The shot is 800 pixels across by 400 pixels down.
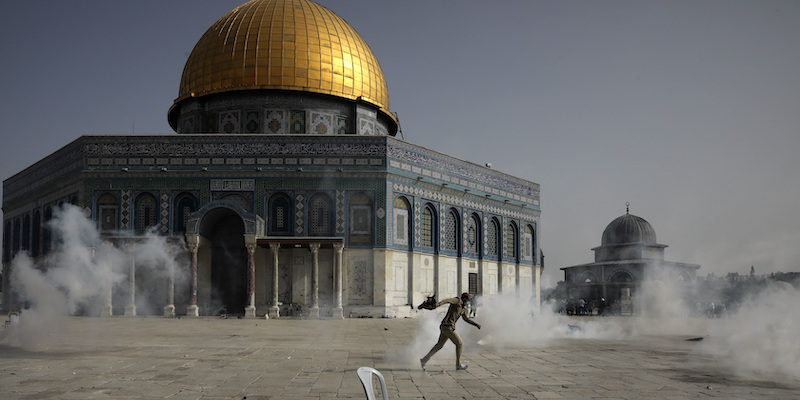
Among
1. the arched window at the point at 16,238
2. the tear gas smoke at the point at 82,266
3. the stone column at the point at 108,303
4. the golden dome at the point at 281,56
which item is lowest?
the stone column at the point at 108,303

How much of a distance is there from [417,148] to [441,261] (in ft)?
20.3

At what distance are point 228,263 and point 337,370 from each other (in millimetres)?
23487

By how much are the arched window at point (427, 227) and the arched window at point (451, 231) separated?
102 cm

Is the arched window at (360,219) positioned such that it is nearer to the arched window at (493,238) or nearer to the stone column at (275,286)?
the stone column at (275,286)

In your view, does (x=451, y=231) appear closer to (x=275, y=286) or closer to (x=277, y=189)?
(x=277, y=189)

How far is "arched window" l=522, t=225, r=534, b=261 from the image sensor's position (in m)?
47.3

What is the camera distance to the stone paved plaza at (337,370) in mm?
10969

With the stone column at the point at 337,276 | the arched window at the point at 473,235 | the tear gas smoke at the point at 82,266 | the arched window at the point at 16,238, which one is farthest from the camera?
the arched window at the point at 16,238

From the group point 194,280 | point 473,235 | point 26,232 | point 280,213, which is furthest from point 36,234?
point 473,235

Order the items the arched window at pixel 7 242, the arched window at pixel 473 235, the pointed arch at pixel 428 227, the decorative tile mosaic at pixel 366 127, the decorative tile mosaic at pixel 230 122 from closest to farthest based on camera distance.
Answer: the pointed arch at pixel 428 227
the decorative tile mosaic at pixel 230 122
the decorative tile mosaic at pixel 366 127
the arched window at pixel 473 235
the arched window at pixel 7 242

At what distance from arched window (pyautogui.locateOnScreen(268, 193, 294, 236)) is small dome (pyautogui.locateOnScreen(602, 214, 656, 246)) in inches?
1508

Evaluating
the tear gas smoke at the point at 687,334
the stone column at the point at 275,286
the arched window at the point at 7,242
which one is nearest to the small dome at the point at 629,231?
the tear gas smoke at the point at 687,334

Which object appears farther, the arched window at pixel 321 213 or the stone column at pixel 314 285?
the arched window at pixel 321 213

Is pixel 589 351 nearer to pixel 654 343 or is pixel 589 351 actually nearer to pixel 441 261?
pixel 654 343
